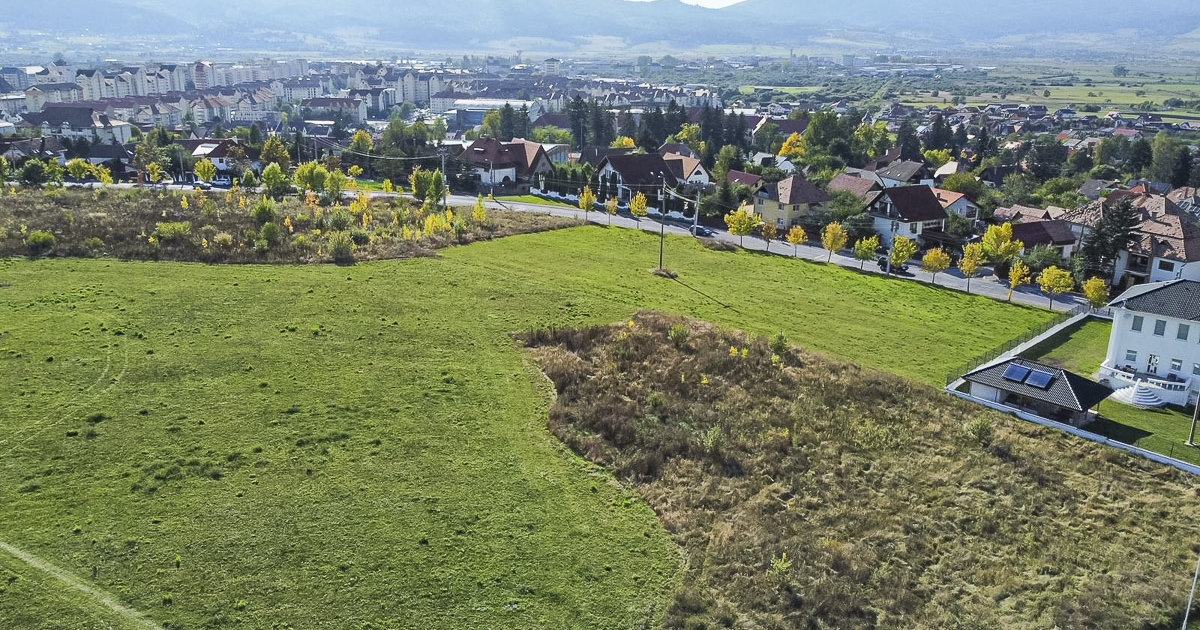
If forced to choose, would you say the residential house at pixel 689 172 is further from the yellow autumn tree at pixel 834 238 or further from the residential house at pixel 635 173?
the yellow autumn tree at pixel 834 238

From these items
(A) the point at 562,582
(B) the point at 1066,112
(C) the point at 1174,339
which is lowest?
(A) the point at 562,582

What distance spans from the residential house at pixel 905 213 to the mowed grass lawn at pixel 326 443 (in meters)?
13.9

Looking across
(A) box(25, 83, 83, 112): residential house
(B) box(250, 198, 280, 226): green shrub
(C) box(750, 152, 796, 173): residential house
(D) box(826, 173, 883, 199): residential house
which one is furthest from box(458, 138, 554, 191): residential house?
(A) box(25, 83, 83, 112): residential house

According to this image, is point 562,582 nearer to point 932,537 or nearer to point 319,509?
point 319,509

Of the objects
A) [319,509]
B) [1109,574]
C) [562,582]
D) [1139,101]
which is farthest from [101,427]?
[1139,101]

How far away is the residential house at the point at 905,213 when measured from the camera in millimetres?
51188

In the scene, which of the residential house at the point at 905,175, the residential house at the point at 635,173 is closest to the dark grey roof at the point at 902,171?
the residential house at the point at 905,175

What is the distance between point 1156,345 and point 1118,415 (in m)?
3.99

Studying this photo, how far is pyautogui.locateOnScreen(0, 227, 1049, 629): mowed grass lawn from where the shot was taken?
16.8 meters

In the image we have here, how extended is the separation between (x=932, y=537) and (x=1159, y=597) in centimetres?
458

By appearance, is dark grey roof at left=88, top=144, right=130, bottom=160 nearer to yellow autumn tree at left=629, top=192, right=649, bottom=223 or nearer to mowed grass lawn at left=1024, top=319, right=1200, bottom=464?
yellow autumn tree at left=629, top=192, right=649, bottom=223

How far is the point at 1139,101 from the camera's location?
165m

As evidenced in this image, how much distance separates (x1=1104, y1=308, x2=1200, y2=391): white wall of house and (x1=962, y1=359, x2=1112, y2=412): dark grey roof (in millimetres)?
2846

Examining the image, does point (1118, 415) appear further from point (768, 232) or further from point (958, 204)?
point (958, 204)
